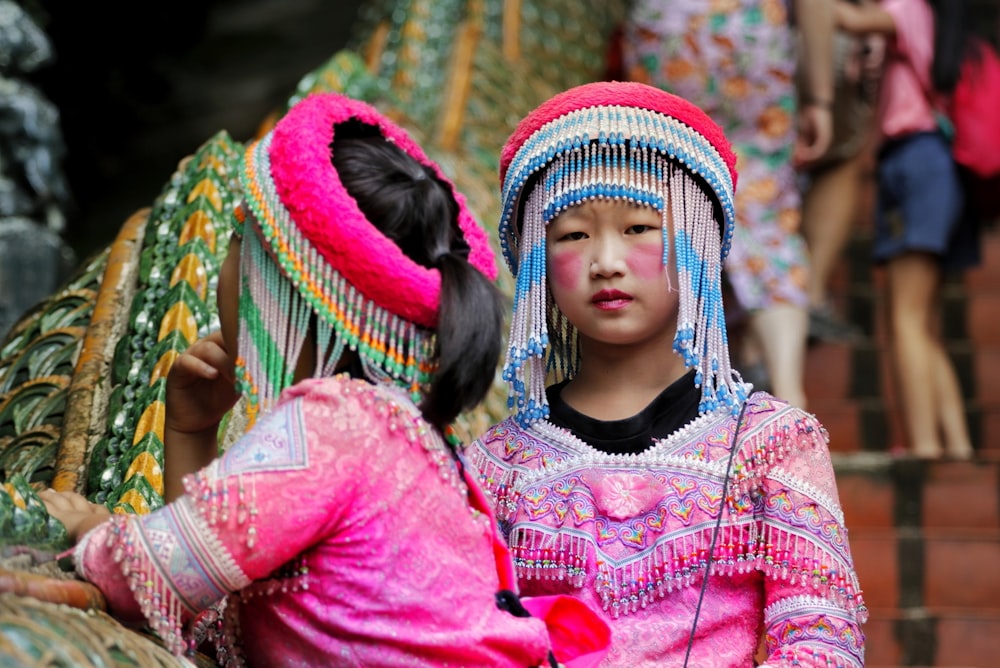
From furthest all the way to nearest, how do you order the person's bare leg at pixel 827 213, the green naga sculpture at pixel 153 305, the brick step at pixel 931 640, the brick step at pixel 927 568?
the person's bare leg at pixel 827 213 → the brick step at pixel 927 568 → the brick step at pixel 931 640 → the green naga sculpture at pixel 153 305

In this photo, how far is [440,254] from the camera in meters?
2.62

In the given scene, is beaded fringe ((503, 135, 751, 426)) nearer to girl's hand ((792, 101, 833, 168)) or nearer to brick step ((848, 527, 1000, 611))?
brick step ((848, 527, 1000, 611))

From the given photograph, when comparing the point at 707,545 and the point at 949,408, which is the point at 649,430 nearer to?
the point at 707,545

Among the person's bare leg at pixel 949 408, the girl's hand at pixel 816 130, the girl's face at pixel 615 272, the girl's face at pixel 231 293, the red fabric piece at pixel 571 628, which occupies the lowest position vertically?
the red fabric piece at pixel 571 628

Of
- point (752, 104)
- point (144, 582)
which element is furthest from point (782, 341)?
point (144, 582)

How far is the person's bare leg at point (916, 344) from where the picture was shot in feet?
22.5

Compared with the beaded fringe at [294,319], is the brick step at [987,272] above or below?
above

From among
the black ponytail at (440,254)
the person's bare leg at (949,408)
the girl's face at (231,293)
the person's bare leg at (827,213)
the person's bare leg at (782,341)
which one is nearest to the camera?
the black ponytail at (440,254)

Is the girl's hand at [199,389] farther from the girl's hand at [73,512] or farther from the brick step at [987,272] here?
the brick step at [987,272]

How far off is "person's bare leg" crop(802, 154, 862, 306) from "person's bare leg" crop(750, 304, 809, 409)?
0.89m

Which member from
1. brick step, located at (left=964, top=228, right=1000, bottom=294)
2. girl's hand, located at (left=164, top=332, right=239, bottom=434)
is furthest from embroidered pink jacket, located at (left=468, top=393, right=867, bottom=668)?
brick step, located at (left=964, top=228, right=1000, bottom=294)

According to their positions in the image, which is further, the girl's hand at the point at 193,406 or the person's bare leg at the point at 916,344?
the person's bare leg at the point at 916,344

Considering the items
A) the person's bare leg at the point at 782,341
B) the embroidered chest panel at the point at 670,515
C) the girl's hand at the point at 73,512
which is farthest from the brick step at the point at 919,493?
the girl's hand at the point at 73,512

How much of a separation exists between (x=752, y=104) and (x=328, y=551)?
4.70 metres
